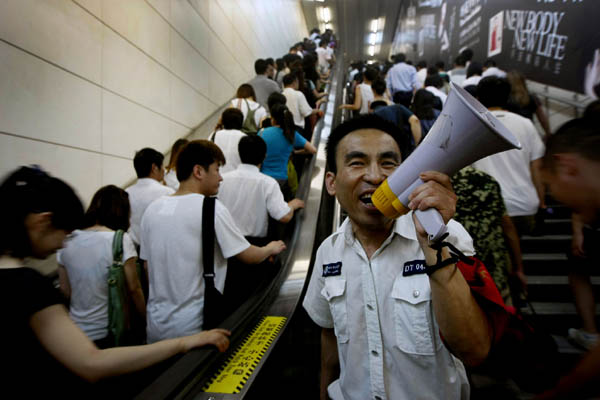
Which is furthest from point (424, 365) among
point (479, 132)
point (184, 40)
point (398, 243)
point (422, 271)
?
point (184, 40)

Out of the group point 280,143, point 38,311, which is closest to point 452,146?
point 38,311

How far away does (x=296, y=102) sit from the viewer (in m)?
5.35

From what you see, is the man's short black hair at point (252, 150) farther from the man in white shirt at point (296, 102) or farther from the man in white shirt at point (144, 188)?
the man in white shirt at point (296, 102)

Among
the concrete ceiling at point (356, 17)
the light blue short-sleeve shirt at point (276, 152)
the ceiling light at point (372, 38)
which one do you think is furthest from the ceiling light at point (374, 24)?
the light blue short-sleeve shirt at point (276, 152)

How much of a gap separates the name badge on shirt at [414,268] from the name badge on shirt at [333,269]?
0.86 ft

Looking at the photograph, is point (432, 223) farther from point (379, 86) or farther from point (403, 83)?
point (403, 83)

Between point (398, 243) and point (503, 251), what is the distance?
119 centimetres

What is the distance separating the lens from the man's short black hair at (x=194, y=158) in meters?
2.05

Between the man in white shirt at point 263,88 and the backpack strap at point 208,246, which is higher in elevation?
the man in white shirt at point 263,88

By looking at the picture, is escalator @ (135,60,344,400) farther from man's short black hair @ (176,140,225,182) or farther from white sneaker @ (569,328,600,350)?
white sneaker @ (569,328,600,350)

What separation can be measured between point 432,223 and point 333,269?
21.7 inches

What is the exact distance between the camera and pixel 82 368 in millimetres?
1062

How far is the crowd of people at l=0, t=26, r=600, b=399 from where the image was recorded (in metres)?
0.82

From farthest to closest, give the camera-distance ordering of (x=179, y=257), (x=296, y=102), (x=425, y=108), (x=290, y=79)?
(x=290, y=79) < (x=296, y=102) < (x=425, y=108) < (x=179, y=257)
